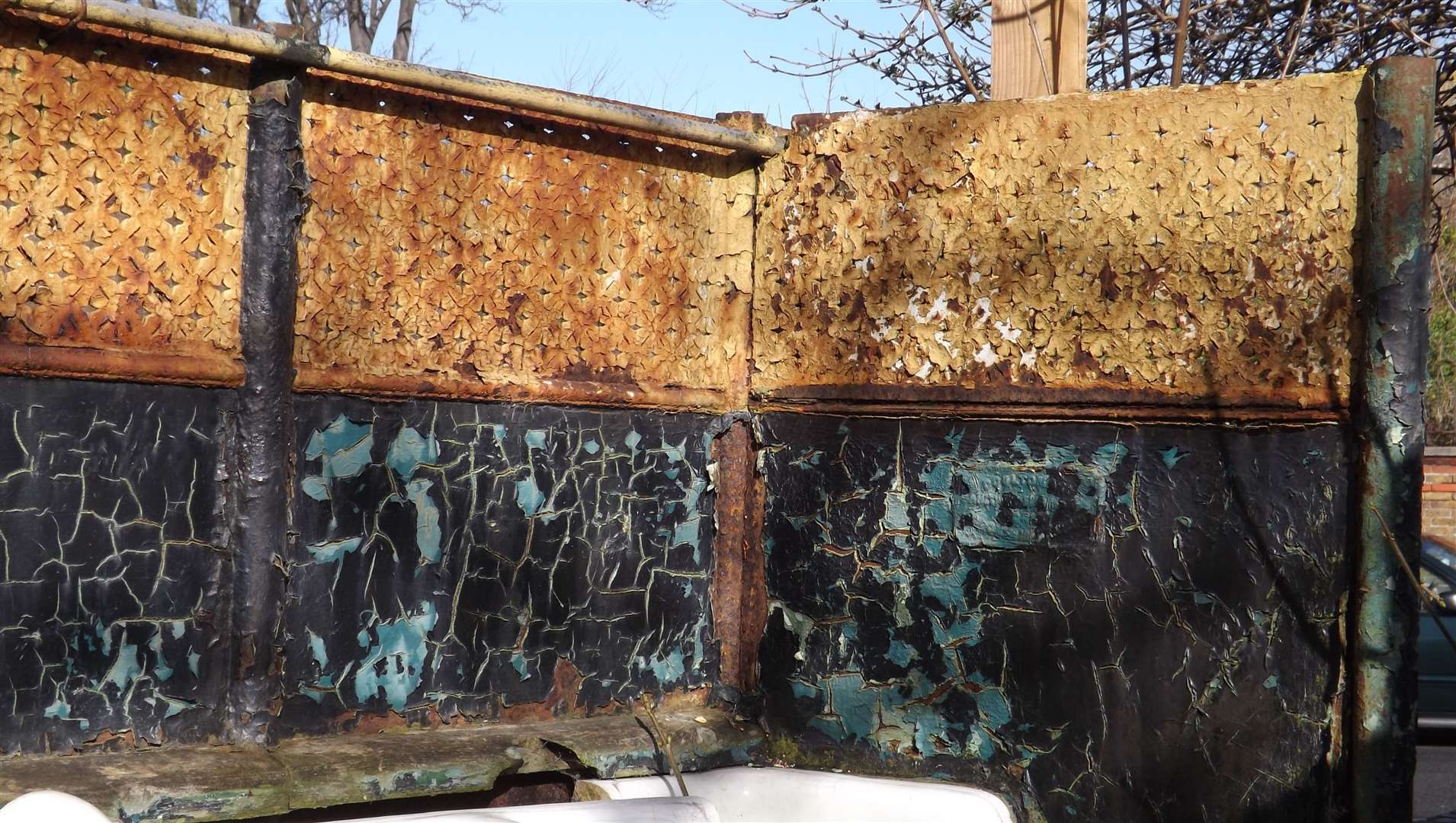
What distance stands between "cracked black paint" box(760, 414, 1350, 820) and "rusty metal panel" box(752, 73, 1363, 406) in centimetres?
14

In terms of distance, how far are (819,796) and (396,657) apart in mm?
1142

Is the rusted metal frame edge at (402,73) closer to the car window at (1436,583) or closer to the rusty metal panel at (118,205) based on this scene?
the rusty metal panel at (118,205)

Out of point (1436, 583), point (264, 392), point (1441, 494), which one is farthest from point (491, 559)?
point (1441, 494)

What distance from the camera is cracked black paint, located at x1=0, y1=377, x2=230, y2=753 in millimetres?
2453

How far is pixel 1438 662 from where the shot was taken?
6164 millimetres

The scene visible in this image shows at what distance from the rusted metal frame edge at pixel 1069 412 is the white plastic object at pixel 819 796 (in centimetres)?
96

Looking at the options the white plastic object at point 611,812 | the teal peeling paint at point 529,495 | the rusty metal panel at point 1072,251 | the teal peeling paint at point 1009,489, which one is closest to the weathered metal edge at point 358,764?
the white plastic object at point 611,812

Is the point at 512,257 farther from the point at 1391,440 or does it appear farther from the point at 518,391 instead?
the point at 1391,440

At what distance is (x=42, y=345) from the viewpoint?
2457 mm

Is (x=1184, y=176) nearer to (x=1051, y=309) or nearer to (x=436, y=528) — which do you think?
(x=1051, y=309)

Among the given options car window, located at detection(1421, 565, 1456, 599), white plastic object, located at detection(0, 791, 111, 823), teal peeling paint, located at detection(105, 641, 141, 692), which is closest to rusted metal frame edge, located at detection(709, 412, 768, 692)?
teal peeling paint, located at detection(105, 641, 141, 692)

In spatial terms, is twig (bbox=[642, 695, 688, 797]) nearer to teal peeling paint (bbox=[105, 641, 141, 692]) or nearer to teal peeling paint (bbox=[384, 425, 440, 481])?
teal peeling paint (bbox=[384, 425, 440, 481])

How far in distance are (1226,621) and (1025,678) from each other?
523mm

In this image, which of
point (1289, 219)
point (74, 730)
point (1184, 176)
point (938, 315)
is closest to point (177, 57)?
point (74, 730)
